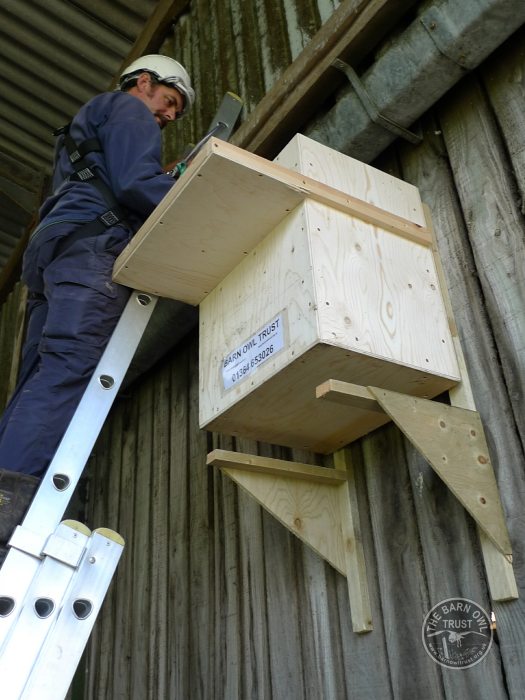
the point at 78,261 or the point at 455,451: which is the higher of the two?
the point at 78,261

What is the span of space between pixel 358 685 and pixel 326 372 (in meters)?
1.11

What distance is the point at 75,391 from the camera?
7.66ft

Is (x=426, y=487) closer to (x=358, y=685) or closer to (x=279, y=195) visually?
(x=358, y=685)

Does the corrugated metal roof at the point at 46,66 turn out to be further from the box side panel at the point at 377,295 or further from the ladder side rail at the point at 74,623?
the ladder side rail at the point at 74,623

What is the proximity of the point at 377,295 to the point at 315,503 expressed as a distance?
0.86 metres

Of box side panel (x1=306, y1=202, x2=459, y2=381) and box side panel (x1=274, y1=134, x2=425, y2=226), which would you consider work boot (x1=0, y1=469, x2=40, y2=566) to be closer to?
box side panel (x1=306, y1=202, x2=459, y2=381)

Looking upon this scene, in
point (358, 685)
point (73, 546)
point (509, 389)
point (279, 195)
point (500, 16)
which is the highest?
point (500, 16)

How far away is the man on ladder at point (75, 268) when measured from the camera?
7.15ft

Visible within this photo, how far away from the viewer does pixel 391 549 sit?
98.9 inches

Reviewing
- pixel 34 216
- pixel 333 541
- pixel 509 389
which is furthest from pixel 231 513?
pixel 34 216

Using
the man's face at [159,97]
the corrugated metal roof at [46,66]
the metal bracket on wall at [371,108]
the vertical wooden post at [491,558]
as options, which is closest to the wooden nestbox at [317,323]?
the vertical wooden post at [491,558]

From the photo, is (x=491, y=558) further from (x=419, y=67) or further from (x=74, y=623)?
(x=419, y=67)

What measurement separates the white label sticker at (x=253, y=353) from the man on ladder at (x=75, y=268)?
0.44 meters

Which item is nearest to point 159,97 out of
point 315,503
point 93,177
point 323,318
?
point 93,177
